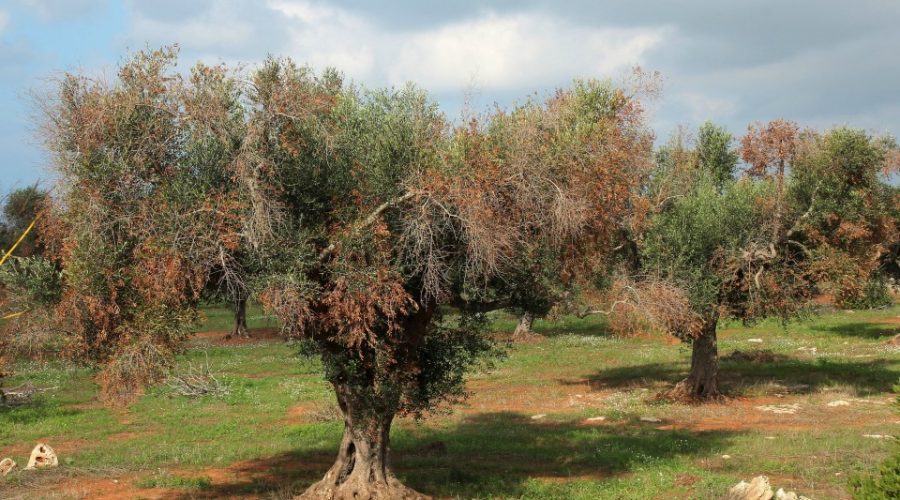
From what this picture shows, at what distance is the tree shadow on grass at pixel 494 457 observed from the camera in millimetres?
19078

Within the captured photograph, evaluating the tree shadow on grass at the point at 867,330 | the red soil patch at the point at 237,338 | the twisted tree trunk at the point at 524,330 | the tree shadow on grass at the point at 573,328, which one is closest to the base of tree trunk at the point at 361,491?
the twisted tree trunk at the point at 524,330

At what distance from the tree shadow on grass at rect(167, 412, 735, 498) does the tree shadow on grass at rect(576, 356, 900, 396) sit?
8.64 metres

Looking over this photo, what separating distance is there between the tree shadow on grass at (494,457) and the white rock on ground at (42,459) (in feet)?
15.1

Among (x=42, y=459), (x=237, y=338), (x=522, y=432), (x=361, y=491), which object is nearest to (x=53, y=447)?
(x=42, y=459)

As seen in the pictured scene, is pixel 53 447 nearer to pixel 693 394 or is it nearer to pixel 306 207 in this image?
pixel 306 207

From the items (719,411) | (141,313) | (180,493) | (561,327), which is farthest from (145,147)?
(561,327)

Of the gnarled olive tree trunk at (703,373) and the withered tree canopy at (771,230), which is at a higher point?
the withered tree canopy at (771,230)

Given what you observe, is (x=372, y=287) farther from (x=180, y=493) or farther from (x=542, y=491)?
(x=180, y=493)

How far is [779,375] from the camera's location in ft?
116

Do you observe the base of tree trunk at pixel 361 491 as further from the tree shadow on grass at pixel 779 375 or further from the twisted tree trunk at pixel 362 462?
the tree shadow on grass at pixel 779 375

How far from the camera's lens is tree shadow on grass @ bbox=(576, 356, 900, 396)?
32.0 meters

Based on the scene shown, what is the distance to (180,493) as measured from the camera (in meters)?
19.0

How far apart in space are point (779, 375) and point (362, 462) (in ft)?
77.8

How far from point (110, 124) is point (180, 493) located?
8812 mm
